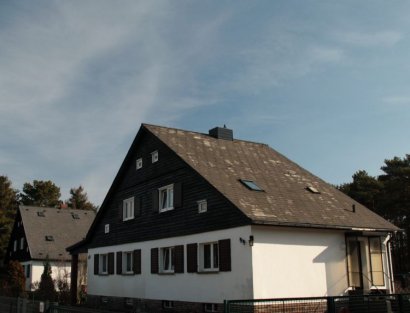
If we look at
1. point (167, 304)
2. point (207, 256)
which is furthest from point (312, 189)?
point (167, 304)

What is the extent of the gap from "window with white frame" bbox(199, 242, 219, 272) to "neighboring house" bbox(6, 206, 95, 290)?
74.6 ft

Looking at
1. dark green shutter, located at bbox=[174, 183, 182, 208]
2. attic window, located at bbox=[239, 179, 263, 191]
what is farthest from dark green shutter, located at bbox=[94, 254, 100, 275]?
attic window, located at bbox=[239, 179, 263, 191]

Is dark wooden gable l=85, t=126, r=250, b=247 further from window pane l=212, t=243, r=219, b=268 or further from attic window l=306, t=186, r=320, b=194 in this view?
attic window l=306, t=186, r=320, b=194

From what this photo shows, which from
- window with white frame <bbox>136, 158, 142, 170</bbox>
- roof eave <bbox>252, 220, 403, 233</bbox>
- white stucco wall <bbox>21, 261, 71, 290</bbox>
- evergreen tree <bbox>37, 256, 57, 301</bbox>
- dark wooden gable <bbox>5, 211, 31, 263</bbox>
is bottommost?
evergreen tree <bbox>37, 256, 57, 301</bbox>

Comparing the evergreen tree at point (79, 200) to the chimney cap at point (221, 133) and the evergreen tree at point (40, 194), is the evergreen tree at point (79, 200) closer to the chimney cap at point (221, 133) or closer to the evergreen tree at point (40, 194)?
the evergreen tree at point (40, 194)

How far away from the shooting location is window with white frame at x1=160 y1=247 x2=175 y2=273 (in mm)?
21859

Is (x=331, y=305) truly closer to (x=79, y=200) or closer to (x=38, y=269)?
(x=38, y=269)

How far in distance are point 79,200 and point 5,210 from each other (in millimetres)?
19228

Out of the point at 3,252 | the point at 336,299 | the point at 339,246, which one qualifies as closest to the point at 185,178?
the point at 339,246

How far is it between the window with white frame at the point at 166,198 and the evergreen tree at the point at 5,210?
126ft

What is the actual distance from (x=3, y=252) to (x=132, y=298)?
36375 millimetres

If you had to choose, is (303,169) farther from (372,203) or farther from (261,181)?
(372,203)

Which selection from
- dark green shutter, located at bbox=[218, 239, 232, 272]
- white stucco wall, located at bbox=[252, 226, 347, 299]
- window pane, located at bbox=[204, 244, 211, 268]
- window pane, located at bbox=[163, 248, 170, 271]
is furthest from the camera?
window pane, located at bbox=[163, 248, 170, 271]

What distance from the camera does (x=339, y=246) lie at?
64.3 ft
